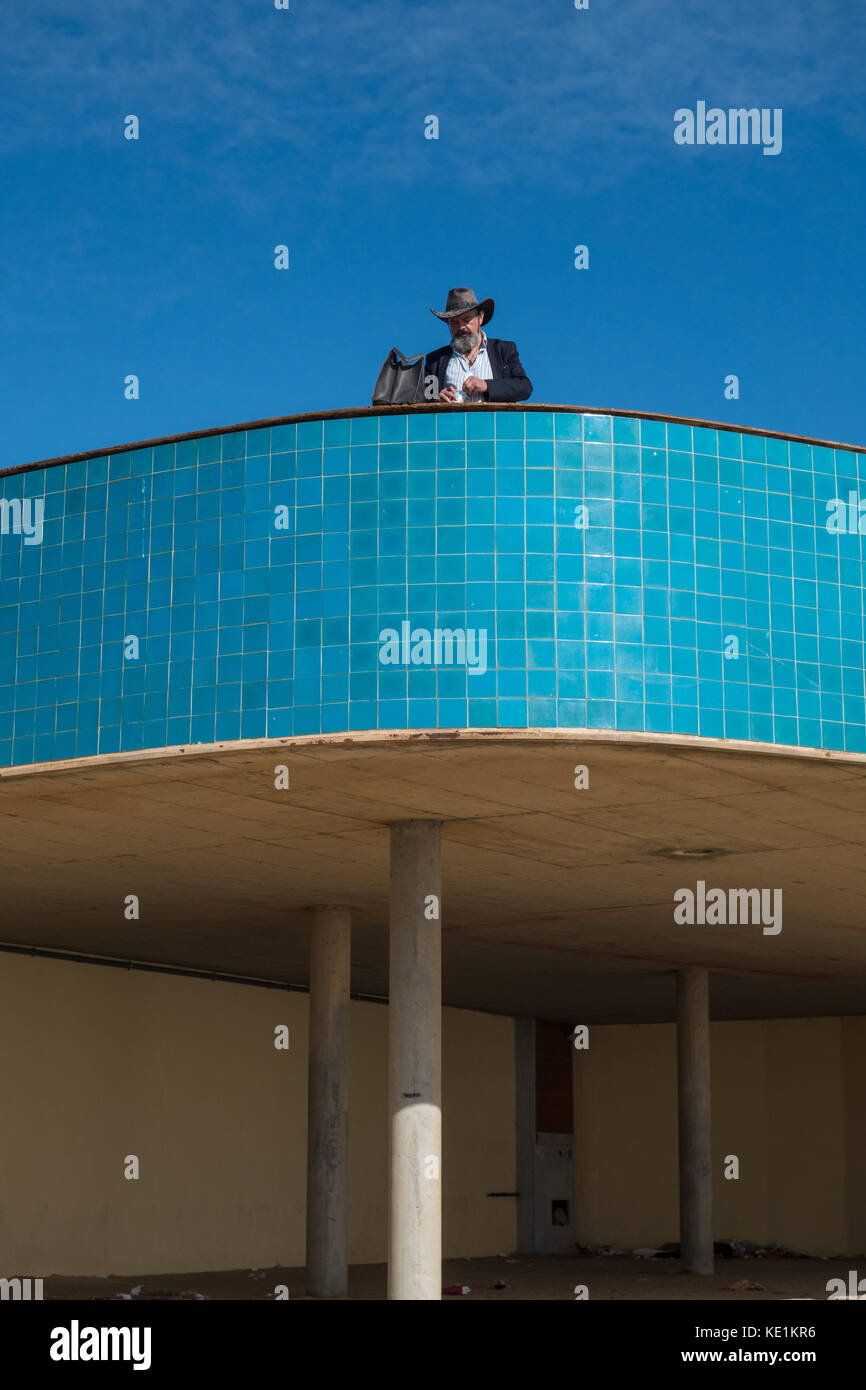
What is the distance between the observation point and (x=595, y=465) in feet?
40.0

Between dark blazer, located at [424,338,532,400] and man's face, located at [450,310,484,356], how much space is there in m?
0.09

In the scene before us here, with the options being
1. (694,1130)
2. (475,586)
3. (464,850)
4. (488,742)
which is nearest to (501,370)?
(475,586)

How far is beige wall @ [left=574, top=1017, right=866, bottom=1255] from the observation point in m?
32.3

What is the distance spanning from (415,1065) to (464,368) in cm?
582

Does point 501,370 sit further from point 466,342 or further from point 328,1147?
point 328,1147

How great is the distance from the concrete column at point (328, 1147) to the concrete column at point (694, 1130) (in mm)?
7759

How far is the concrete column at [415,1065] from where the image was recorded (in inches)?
538

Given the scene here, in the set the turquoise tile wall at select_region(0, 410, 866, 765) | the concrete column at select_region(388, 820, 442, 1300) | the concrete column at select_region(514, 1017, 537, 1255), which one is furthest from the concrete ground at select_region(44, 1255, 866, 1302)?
the turquoise tile wall at select_region(0, 410, 866, 765)

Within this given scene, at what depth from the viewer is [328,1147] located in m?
18.5

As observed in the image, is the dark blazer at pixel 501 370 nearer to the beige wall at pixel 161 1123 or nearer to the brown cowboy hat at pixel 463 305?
the brown cowboy hat at pixel 463 305

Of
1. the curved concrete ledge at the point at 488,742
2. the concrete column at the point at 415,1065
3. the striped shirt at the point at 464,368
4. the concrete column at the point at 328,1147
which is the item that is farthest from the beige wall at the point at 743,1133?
the striped shirt at the point at 464,368

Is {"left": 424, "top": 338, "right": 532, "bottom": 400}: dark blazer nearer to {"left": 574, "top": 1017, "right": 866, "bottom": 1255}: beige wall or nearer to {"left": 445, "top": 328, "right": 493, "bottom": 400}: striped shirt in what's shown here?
{"left": 445, "top": 328, "right": 493, "bottom": 400}: striped shirt

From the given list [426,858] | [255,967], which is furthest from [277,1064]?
[426,858]
